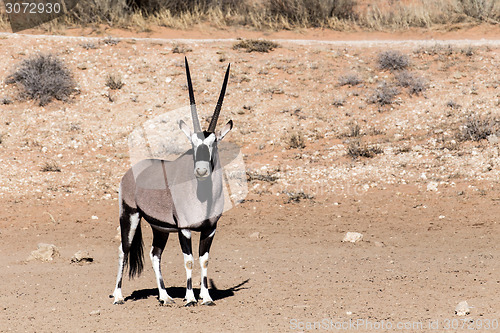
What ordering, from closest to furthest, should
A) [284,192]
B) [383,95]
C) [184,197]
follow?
[184,197] < [284,192] < [383,95]

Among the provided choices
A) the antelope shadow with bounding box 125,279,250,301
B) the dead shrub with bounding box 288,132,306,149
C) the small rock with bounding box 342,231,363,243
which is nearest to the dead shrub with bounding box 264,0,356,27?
the dead shrub with bounding box 288,132,306,149

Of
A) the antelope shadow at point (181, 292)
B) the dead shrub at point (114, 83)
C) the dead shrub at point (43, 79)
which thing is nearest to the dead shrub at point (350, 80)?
the dead shrub at point (114, 83)

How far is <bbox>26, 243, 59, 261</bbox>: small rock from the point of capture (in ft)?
37.3

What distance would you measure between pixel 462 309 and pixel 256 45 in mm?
15894

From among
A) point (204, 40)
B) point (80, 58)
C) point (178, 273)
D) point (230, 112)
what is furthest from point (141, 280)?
point (204, 40)

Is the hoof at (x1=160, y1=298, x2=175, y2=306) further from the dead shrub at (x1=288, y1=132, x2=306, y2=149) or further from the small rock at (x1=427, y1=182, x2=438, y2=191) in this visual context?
the dead shrub at (x1=288, y1=132, x2=306, y2=149)

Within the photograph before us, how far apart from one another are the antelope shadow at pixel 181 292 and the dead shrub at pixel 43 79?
11.2 metres

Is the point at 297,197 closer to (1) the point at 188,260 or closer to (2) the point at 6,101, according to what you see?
(1) the point at 188,260

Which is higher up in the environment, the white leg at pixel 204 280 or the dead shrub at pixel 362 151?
the white leg at pixel 204 280

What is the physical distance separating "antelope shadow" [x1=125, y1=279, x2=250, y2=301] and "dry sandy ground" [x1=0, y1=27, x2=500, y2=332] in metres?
0.04

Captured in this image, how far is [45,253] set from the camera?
37.3 feet

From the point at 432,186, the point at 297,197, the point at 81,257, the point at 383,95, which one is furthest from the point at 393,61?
the point at 81,257

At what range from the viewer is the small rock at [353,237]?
11914mm

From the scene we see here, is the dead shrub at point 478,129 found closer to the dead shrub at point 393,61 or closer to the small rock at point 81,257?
the dead shrub at point 393,61
